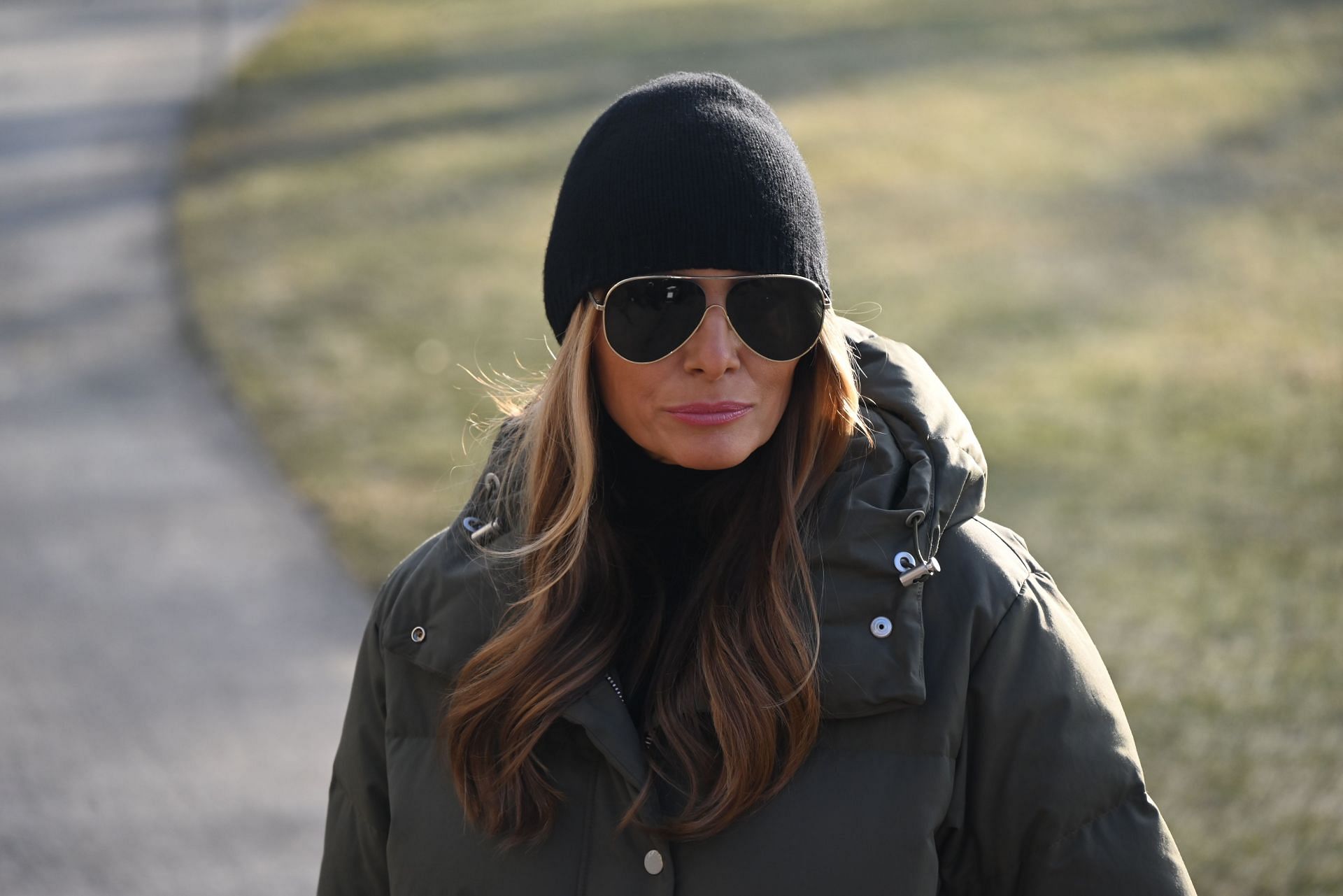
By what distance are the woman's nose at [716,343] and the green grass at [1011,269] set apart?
4.53 ft

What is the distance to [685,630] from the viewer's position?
216cm

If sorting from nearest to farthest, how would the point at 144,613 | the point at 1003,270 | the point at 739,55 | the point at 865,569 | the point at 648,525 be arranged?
1. the point at 865,569
2. the point at 648,525
3. the point at 144,613
4. the point at 1003,270
5. the point at 739,55

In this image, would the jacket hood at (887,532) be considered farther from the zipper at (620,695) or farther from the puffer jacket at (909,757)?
the zipper at (620,695)

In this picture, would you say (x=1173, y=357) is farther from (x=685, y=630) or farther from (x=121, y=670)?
(x=685, y=630)

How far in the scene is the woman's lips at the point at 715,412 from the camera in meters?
2.17

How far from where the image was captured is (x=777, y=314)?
84.0 inches

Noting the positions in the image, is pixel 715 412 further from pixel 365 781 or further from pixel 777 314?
pixel 365 781

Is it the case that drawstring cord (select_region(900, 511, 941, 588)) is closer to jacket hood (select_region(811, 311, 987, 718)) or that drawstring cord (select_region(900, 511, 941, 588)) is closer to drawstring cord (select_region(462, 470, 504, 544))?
jacket hood (select_region(811, 311, 987, 718))

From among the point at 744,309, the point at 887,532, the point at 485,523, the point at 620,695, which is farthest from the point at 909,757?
the point at 485,523

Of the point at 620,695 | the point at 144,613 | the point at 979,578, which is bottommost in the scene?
the point at 144,613

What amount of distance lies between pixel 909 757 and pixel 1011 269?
8.60 meters

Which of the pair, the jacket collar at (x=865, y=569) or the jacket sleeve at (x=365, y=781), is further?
the jacket sleeve at (x=365, y=781)

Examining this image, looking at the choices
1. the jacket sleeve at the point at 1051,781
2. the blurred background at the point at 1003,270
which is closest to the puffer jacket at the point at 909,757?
the jacket sleeve at the point at 1051,781

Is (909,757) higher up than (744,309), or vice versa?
(744,309)
